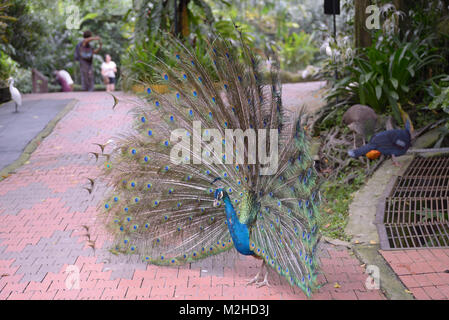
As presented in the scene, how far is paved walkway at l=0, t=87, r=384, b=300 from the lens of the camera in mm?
4766

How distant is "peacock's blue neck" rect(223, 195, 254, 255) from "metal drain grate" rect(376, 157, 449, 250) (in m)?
1.88

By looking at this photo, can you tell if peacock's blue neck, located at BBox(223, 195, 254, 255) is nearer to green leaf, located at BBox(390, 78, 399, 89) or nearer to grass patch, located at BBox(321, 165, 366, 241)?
grass patch, located at BBox(321, 165, 366, 241)

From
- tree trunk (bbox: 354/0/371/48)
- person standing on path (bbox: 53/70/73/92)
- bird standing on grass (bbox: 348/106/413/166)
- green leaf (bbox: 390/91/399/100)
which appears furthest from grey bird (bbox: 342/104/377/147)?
person standing on path (bbox: 53/70/73/92)

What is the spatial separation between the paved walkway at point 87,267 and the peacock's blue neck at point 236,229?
497 mm

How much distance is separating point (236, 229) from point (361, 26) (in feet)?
21.1

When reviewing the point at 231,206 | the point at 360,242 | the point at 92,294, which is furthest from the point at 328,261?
the point at 92,294

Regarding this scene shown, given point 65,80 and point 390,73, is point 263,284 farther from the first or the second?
point 65,80

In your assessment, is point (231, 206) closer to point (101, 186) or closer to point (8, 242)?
point (8, 242)

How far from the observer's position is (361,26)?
31.8 ft

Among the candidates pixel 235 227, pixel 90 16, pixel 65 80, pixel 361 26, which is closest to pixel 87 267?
pixel 235 227

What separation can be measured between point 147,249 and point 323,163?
4.25 m

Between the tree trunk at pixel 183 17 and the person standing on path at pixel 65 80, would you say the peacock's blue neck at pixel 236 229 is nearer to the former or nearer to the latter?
the tree trunk at pixel 183 17

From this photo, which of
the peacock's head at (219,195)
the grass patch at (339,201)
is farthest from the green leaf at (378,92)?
the peacock's head at (219,195)

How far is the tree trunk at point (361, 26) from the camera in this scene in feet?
31.4
